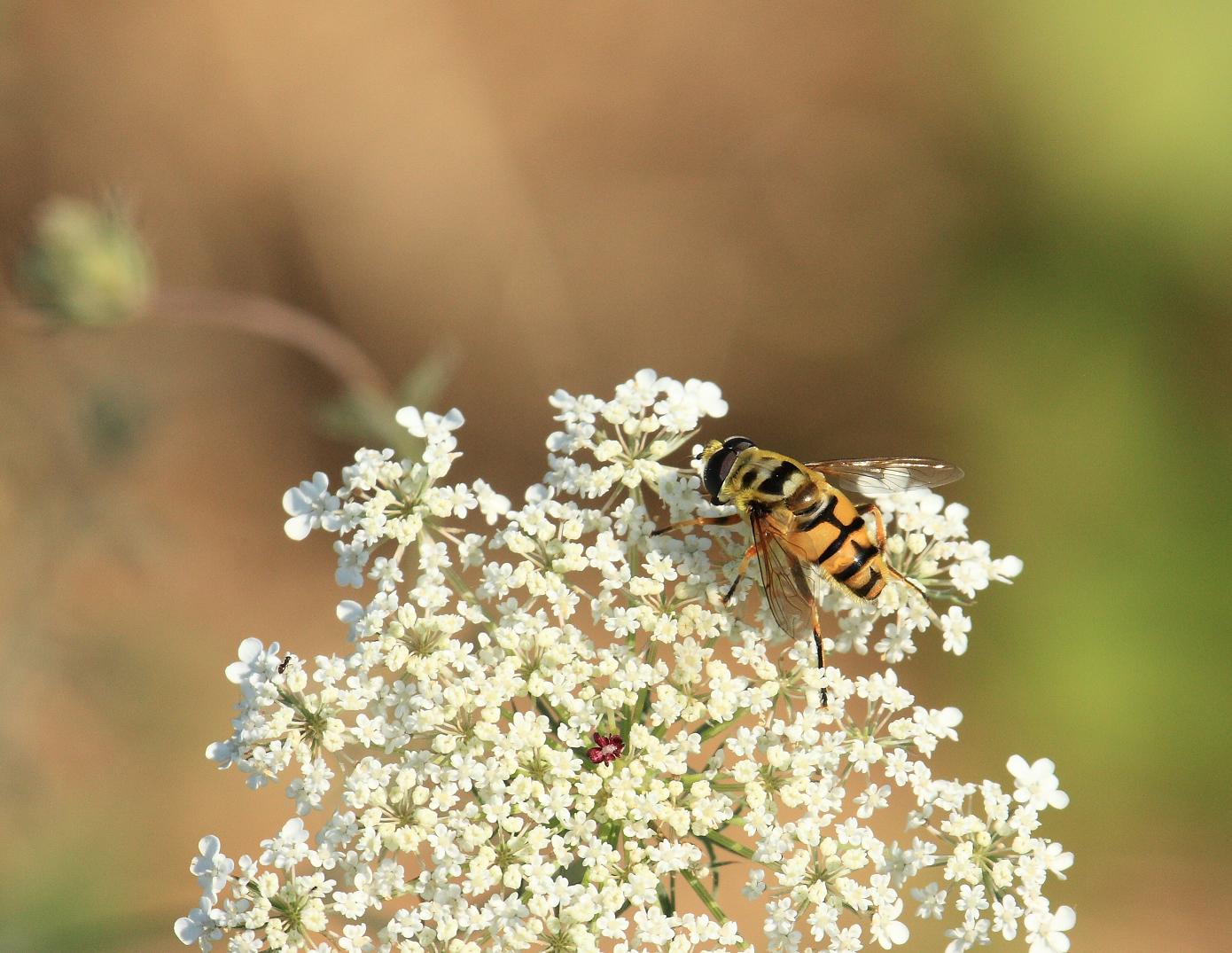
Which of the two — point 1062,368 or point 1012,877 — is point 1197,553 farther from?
point 1012,877

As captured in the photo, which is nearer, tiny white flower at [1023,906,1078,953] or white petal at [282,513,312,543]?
tiny white flower at [1023,906,1078,953]

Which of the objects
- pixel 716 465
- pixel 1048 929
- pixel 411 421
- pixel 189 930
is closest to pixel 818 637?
pixel 716 465

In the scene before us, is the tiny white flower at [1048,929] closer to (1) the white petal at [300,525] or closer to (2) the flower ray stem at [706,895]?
(2) the flower ray stem at [706,895]

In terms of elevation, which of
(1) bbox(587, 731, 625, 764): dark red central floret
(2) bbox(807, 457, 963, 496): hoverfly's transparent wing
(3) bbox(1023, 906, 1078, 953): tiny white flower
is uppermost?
(2) bbox(807, 457, 963, 496): hoverfly's transparent wing

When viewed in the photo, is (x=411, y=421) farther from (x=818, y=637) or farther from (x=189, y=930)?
(x=189, y=930)

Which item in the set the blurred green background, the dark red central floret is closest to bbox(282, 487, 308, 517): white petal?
the dark red central floret

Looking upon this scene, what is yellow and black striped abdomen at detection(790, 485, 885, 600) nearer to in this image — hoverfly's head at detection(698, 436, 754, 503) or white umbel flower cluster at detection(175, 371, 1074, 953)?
white umbel flower cluster at detection(175, 371, 1074, 953)

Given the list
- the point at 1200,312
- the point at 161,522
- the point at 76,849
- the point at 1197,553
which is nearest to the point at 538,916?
the point at 76,849
